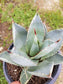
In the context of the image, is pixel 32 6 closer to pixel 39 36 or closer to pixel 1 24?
pixel 1 24

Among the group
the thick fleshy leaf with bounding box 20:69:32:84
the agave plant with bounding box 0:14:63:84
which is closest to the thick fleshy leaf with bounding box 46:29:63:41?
the agave plant with bounding box 0:14:63:84

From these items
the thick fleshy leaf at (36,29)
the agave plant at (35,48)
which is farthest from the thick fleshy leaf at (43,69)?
the thick fleshy leaf at (36,29)

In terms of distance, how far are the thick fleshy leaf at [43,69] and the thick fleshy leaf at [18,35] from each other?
0.20 m

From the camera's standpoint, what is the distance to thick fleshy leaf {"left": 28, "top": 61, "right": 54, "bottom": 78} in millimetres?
870

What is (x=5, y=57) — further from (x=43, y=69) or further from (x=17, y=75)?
(x=17, y=75)

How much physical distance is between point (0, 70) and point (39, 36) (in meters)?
0.96

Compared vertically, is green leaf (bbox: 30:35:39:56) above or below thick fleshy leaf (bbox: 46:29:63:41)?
below

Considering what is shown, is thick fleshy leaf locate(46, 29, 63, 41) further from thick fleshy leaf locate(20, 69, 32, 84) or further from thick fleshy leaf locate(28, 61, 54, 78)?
thick fleshy leaf locate(20, 69, 32, 84)

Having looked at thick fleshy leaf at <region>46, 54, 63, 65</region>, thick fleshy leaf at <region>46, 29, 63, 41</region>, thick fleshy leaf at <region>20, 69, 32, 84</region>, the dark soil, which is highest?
thick fleshy leaf at <region>46, 29, 63, 41</region>

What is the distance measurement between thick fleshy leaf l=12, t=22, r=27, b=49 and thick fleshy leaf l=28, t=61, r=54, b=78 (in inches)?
7.7

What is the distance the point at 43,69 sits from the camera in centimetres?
92

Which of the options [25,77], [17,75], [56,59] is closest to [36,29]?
[56,59]

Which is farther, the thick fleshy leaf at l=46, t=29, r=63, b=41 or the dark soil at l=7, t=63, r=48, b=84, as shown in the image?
the dark soil at l=7, t=63, r=48, b=84

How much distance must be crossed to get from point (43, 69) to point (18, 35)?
0.30 metres
